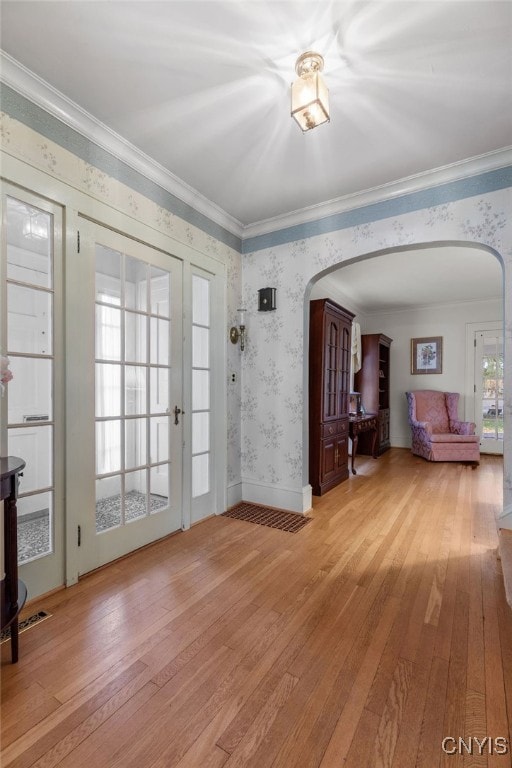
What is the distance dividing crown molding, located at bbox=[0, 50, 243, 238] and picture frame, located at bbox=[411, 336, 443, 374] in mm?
4995

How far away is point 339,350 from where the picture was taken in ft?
13.5

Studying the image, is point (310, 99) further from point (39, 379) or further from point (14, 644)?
point (14, 644)

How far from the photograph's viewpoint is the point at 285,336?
10.5 feet

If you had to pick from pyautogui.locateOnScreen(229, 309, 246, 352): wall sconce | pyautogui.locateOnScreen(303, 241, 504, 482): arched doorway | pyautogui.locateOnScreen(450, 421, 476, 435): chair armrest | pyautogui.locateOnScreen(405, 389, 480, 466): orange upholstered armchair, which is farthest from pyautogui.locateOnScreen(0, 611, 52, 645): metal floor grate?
pyautogui.locateOnScreen(450, 421, 476, 435): chair armrest

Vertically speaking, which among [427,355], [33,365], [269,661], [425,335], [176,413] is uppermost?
[425,335]

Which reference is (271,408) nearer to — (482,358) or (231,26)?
(231,26)

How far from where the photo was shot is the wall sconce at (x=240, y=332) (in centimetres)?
323

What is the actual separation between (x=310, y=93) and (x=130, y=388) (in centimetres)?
191

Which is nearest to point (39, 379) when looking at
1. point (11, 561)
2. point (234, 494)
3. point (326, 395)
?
point (11, 561)

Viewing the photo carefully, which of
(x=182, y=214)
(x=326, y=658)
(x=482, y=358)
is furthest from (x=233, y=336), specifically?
(x=482, y=358)

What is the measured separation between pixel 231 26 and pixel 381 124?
1.01 meters

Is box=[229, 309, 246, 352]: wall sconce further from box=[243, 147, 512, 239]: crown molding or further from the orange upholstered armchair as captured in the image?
the orange upholstered armchair

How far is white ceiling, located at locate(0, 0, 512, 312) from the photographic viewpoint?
1.42m

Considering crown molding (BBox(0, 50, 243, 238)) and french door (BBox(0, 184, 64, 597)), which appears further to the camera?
french door (BBox(0, 184, 64, 597))
